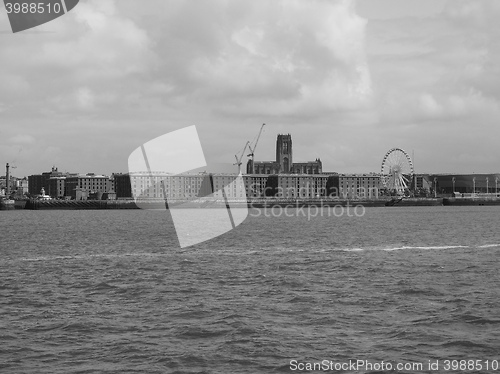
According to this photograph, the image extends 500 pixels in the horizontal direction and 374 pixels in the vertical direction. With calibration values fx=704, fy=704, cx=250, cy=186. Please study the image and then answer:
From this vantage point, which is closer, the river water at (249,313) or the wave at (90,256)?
the river water at (249,313)

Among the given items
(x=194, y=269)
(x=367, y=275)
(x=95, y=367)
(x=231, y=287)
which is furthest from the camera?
(x=194, y=269)

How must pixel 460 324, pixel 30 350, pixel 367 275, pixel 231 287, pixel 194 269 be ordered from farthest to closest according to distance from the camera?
pixel 194 269
pixel 367 275
pixel 231 287
pixel 460 324
pixel 30 350

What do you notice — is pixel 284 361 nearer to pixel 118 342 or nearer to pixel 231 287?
pixel 118 342

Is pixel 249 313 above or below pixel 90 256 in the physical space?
below

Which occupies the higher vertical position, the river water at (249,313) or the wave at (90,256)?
the wave at (90,256)

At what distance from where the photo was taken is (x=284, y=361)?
16.2 m

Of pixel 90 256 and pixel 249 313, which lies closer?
pixel 249 313

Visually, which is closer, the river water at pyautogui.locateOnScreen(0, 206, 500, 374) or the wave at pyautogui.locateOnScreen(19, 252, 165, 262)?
the river water at pyautogui.locateOnScreen(0, 206, 500, 374)

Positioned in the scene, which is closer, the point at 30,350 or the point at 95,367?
the point at 95,367

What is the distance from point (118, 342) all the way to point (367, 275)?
1474 centimetres

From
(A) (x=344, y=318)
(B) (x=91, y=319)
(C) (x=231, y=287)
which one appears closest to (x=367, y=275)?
(C) (x=231, y=287)

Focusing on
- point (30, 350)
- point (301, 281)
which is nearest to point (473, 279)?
point (301, 281)

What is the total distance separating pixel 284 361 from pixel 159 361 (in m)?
2.89

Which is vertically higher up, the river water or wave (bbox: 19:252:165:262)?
wave (bbox: 19:252:165:262)
